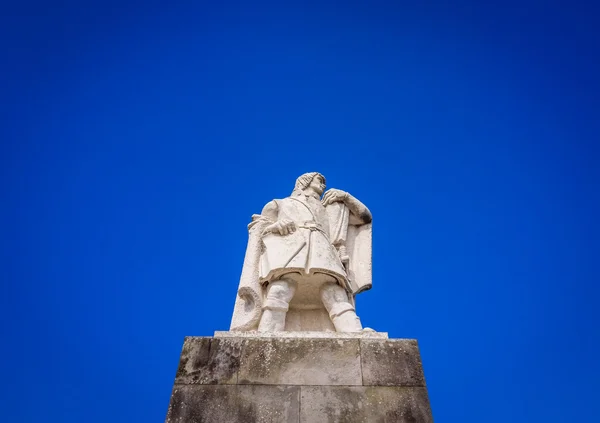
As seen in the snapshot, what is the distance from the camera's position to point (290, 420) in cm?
574

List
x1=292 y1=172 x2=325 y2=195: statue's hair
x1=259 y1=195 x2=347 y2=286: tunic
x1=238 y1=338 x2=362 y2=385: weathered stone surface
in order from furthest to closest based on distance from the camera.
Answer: x1=292 y1=172 x2=325 y2=195: statue's hair → x1=259 y1=195 x2=347 y2=286: tunic → x1=238 y1=338 x2=362 y2=385: weathered stone surface

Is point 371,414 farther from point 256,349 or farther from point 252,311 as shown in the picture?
point 252,311

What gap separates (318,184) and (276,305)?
3096 millimetres

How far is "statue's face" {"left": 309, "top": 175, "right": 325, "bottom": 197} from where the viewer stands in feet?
31.9

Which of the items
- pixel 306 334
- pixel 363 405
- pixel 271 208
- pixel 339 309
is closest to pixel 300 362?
pixel 306 334

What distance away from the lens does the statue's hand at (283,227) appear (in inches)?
326

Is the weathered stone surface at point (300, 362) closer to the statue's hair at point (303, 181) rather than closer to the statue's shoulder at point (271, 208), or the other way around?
the statue's shoulder at point (271, 208)

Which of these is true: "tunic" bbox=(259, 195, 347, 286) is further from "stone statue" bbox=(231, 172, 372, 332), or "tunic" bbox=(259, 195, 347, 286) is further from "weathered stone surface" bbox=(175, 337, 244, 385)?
"weathered stone surface" bbox=(175, 337, 244, 385)

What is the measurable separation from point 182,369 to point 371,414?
2.50 meters

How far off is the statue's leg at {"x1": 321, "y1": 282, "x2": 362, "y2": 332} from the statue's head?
240 cm

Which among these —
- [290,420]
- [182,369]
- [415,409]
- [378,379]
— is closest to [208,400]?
[182,369]

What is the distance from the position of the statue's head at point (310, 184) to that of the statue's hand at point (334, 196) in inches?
11.8

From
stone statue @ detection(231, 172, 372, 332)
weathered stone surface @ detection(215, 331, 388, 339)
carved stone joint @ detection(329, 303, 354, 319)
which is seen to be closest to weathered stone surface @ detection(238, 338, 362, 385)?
weathered stone surface @ detection(215, 331, 388, 339)

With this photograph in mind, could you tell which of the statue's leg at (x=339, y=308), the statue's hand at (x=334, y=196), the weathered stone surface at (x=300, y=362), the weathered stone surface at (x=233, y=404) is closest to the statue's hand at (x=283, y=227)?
the statue's leg at (x=339, y=308)
